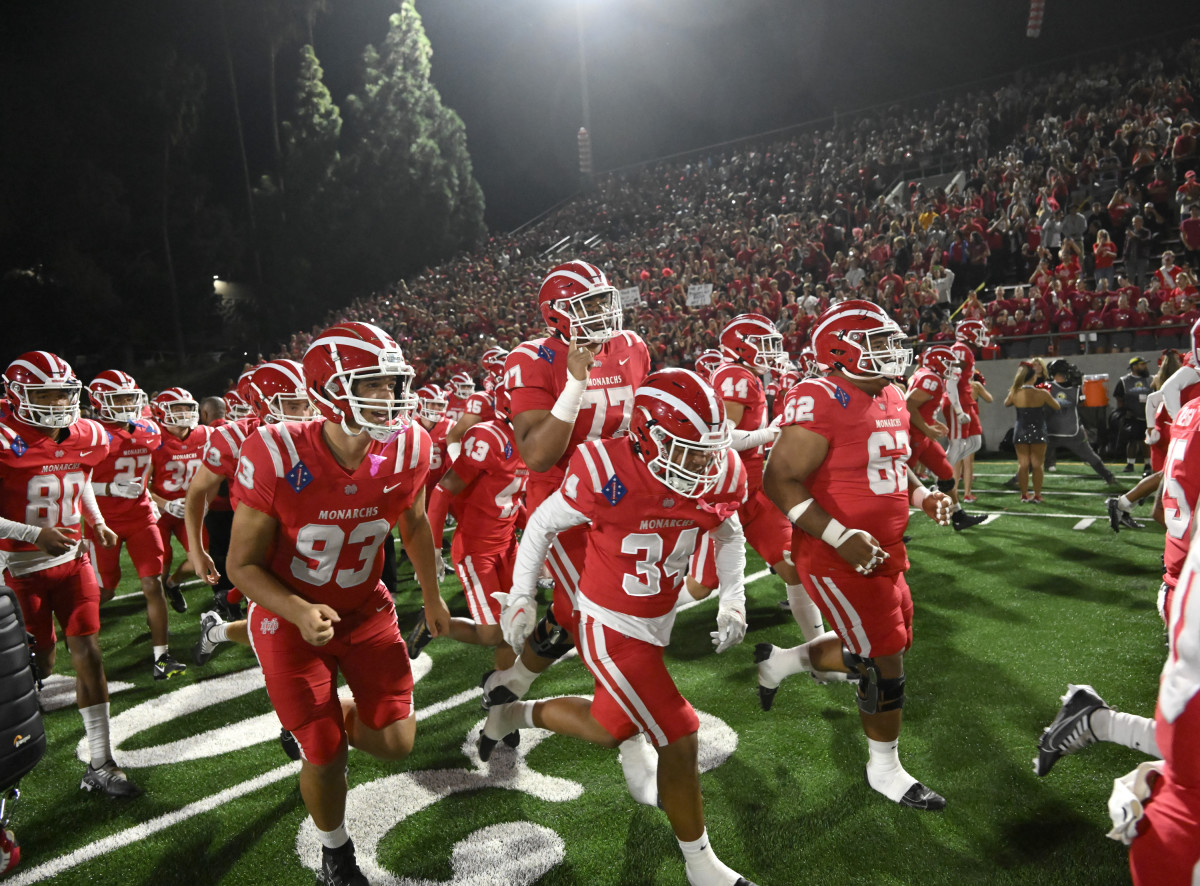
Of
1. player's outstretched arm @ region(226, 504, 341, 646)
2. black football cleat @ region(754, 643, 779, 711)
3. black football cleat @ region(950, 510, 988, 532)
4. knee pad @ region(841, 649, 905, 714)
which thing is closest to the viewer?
player's outstretched arm @ region(226, 504, 341, 646)

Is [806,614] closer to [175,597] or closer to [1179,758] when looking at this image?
[1179,758]

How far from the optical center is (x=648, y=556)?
→ 10.2ft

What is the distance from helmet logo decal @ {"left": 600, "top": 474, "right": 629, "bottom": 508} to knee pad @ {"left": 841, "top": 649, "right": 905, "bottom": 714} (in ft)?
4.98

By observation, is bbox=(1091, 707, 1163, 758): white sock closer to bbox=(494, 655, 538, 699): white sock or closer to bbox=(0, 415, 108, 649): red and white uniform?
bbox=(494, 655, 538, 699): white sock

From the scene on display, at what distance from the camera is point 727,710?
474 cm

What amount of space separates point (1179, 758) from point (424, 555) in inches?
111

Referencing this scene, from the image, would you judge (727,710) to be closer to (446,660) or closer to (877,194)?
(446,660)

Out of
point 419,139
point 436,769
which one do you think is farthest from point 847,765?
point 419,139

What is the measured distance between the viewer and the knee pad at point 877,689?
143 inches

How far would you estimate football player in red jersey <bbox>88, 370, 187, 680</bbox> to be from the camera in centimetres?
614

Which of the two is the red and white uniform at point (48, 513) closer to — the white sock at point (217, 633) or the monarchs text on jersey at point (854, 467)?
the white sock at point (217, 633)

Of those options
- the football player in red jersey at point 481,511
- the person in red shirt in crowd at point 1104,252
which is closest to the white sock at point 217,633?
the football player in red jersey at point 481,511

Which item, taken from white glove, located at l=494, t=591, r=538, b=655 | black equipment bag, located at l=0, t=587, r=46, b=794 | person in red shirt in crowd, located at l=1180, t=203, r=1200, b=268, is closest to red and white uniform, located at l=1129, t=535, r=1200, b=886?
white glove, located at l=494, t=591, r=538, b=655

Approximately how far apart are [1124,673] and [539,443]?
156 inches
